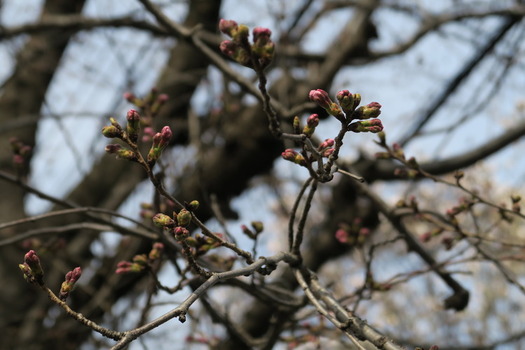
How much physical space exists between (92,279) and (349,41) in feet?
8.61

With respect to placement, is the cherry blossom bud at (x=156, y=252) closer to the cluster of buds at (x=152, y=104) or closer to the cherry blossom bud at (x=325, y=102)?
the cluster of buds at (x=152, y=104)

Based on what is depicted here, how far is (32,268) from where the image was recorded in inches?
40.9

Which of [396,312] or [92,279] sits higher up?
[396,312]

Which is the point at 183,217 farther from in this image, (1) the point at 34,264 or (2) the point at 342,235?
(2) the point at 342,235

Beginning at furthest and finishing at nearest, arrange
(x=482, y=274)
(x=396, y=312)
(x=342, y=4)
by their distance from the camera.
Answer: (x=482, y=274)
(x=396, y=312)
(x=342, y=4)

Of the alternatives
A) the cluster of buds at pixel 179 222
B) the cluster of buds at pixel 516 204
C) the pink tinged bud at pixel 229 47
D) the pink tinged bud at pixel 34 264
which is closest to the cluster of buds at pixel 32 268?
the pink tinged bud at pixel 34 264

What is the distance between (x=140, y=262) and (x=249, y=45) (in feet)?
2.68

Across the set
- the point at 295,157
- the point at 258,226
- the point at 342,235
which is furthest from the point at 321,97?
the point at 342,235

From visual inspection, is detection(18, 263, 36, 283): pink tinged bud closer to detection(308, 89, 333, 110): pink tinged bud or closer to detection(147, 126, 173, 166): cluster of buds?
detection(147, 126, 173, 166): cluster of buds

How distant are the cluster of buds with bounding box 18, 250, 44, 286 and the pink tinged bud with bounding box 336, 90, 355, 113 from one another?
2.21ft

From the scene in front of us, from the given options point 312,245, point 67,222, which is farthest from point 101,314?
point 312,245

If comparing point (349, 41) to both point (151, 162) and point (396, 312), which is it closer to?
point (151, 162)

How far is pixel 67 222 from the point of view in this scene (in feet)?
12.6

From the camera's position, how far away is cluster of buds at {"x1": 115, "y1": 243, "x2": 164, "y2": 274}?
1525 mm
